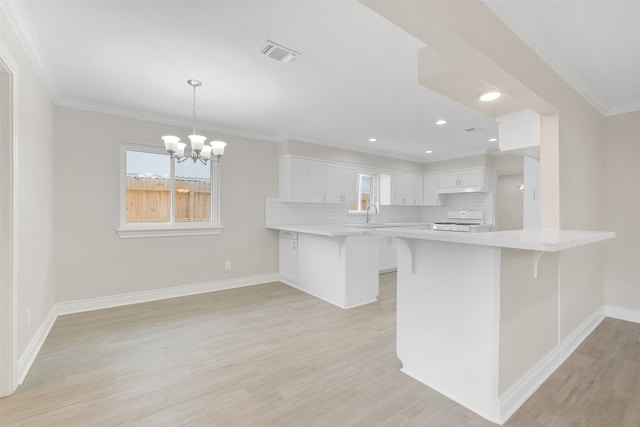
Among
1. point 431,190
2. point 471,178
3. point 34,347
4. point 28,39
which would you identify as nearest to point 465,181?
point 471,178

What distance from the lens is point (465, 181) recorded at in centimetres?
623

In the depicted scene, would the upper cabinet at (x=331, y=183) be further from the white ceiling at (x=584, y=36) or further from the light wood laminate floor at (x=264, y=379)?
the white ceiling at (x=584, y=36)

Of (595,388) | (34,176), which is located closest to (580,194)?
(595,388)

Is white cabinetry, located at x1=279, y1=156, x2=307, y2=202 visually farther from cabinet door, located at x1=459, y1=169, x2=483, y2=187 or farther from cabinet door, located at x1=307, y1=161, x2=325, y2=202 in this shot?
cabinet door, located at x1=459, y1=169, x2=483, y2=187

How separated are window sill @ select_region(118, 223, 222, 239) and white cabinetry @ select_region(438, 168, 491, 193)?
5.00 meters

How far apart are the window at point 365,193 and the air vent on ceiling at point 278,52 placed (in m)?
4.10

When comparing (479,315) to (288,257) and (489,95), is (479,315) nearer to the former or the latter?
(489,95)

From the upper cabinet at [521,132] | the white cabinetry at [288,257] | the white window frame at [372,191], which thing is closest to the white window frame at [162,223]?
the white cabinetry at [288,257]

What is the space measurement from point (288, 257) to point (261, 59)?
3105 millimetres

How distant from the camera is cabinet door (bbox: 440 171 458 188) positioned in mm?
6429

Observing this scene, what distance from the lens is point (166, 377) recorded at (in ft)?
7.07

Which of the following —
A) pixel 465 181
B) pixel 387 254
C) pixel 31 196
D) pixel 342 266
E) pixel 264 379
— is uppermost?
pixel 465 181

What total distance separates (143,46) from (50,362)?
266cm

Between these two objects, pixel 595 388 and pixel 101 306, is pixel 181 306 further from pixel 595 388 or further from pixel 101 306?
pixel 595 388
